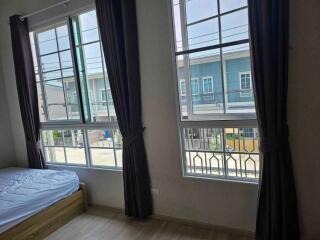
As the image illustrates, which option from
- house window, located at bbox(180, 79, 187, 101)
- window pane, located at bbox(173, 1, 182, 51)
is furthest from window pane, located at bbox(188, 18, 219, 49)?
house window, located at bbox(180, 79, 187, 101)

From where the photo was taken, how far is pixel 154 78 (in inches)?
98.2

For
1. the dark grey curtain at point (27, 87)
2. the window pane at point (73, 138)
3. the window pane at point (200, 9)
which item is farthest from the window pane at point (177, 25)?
the dark grey curtain at point (27, 87)

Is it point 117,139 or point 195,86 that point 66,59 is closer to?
point 117,139

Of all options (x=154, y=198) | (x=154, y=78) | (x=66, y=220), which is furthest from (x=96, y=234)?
(x=154, y=78)

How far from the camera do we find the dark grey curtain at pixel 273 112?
1819 millimetres

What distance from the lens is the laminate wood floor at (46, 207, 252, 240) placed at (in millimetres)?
2334

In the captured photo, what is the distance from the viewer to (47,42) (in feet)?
10.7

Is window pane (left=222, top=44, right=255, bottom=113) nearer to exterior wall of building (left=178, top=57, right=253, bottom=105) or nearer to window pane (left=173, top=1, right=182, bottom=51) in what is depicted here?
exterior wall of building (left=178, top=57, right=253, bottom=105)

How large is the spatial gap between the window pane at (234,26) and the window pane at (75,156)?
2.32 meters

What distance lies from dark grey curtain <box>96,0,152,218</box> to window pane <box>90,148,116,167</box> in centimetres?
44

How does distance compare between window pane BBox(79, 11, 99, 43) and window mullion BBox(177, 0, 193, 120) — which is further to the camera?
window pane BBox(79, 11, 99, 43)

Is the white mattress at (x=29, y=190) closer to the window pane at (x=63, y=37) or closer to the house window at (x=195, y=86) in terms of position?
the window pane at (x=63, y=37)

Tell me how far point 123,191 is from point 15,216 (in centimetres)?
113

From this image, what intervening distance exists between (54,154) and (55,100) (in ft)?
2.69
